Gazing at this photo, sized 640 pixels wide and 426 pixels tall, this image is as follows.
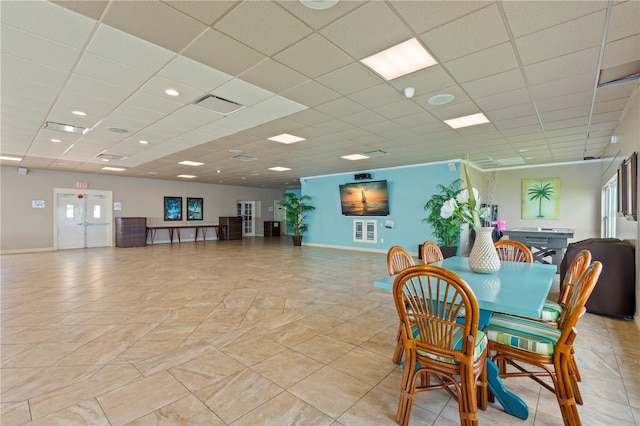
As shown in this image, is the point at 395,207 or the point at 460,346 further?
the point at 395,207

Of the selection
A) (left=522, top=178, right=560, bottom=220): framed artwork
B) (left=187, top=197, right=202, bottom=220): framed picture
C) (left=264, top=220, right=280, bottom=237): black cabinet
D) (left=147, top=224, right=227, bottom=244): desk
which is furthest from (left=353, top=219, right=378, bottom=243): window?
(left=187, top=197, right=202, bottom=220): framed picture

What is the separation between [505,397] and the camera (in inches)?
73.4

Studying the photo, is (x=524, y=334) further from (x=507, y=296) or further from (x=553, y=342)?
(x=507, y=296)

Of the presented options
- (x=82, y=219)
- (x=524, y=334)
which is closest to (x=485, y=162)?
(x=524, y=334)

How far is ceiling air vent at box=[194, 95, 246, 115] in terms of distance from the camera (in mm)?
3882

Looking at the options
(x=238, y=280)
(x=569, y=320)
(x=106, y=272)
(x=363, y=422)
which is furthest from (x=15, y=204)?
(x=569, y=320)

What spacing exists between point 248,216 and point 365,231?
27.6ft

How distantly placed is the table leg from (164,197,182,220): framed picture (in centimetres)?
1366

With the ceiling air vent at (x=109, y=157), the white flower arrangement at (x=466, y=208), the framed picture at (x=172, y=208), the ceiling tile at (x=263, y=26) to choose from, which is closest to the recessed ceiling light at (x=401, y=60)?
the ceiling tile at (x=263, y=26)

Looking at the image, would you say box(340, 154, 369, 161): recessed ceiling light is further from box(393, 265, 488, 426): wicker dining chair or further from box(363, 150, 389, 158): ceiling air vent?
box(393, 265, 488, 426): wicker dining chair

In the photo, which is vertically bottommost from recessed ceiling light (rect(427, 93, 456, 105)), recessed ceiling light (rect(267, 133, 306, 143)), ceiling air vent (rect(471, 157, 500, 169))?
ceiling air vent (rect(471, 157, 500, 169))

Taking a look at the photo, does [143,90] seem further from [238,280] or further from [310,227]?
[310,227]

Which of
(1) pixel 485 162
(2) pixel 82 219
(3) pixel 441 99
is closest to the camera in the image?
(3) pixel 441 99

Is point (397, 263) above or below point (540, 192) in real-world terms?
below
